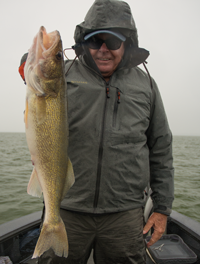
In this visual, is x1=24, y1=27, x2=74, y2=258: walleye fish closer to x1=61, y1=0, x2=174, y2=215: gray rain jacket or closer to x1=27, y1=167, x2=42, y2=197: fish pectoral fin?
x1=27, y1=167, x2=42, y2=197: fish pectoral fin

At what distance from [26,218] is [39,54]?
312 cm

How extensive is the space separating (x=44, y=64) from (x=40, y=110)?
40 cm

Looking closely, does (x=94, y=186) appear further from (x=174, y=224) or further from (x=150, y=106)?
(x=174, y=224)

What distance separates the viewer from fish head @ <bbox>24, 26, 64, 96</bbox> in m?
1.63

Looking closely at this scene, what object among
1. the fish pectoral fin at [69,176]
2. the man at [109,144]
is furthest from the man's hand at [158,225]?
the fish pectoral fin at [69,176]

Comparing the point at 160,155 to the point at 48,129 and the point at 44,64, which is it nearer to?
the point at 48,129

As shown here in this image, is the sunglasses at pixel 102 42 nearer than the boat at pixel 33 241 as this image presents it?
Yes

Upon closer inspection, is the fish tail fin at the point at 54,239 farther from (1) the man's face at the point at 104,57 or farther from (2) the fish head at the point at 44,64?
(1) the man's face at the point at 104,57

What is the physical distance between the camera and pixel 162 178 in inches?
96.5

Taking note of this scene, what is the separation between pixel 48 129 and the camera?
5.56 ft

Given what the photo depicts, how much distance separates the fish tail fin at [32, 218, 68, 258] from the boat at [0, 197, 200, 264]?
5.95 ft

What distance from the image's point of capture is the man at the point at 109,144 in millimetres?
2027

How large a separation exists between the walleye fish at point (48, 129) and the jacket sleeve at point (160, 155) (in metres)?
1.16

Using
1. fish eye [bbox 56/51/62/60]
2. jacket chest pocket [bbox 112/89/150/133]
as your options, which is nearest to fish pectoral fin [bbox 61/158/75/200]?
jacket chest pocket [bbox 112/89/150/133]
